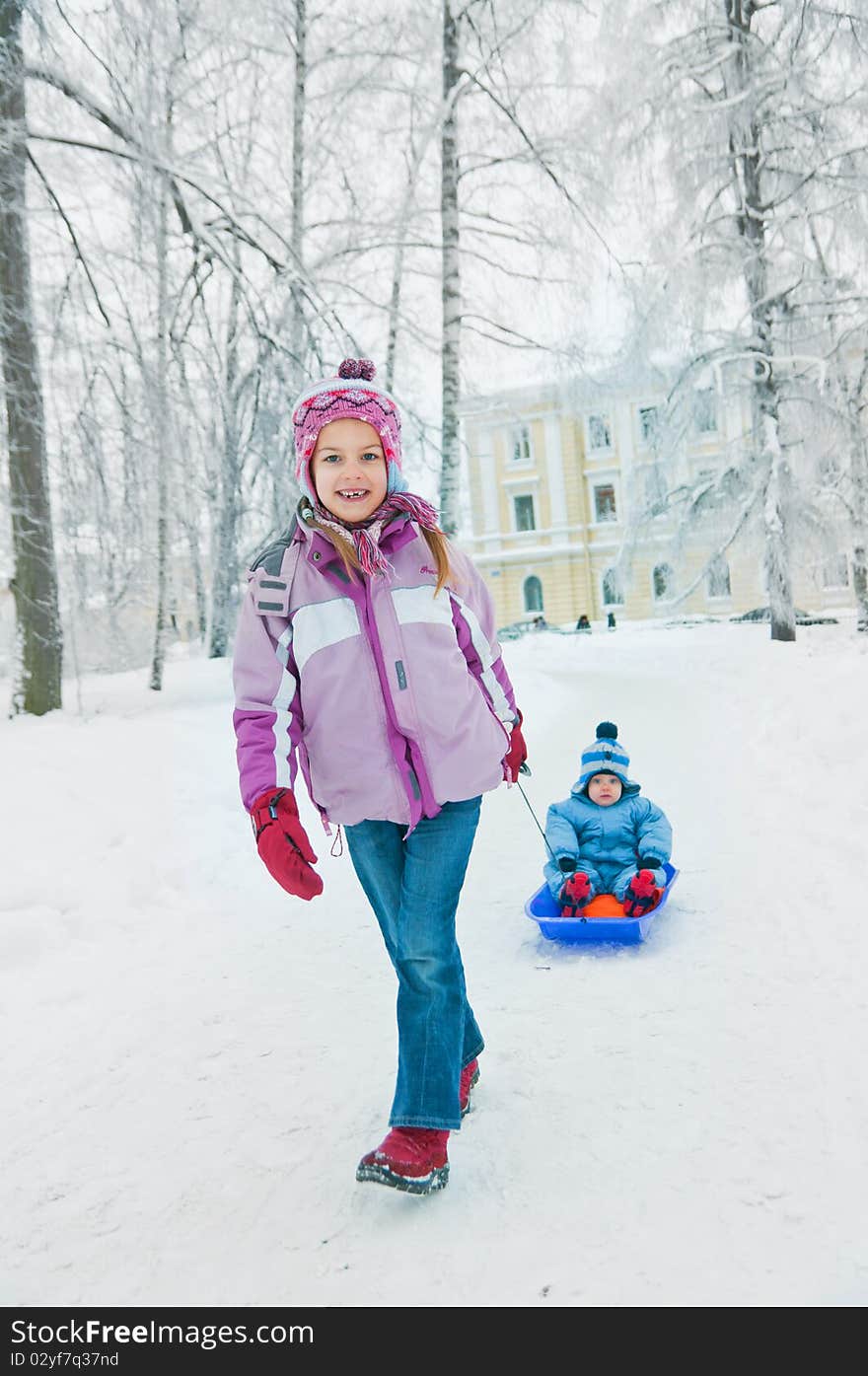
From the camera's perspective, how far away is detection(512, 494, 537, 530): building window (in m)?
38.4

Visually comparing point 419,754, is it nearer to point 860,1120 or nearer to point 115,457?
point 860,1120

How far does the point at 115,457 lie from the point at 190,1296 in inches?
282

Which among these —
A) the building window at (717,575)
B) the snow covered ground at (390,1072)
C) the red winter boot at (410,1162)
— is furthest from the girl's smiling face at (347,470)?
the building window at (717,575)

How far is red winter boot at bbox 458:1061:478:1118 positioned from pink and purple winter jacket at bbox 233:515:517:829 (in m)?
0.86

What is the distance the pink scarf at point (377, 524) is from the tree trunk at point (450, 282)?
26.8 feet

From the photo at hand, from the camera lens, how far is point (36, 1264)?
209cm

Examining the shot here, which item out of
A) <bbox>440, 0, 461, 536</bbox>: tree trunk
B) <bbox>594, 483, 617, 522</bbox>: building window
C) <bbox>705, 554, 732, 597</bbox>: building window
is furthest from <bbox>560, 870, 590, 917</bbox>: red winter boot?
<bbox>594, 483, 617, 522</bbox>: building window

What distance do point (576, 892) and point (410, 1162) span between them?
2046 mm

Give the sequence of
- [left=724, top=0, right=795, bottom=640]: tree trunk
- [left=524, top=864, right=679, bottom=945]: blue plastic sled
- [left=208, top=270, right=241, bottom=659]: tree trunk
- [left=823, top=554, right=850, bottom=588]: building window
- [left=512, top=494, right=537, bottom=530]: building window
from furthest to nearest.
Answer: [left=512, top=494, right=537, bottom=530]: building window
[left=823, top=554, right=850, bottom=588]: building window
[left=724, top=0, right=795, bottom=640]: tree trunk
[left=208, top=270, right=241, bottom=659]: tree trunk
[left=524, top=864, right=679, bottom=945]: blue plastic sled

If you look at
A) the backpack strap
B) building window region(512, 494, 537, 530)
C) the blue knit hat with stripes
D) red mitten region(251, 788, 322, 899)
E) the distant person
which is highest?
building window region(512, 494, 537, 530)

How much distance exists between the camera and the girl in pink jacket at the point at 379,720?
235cm

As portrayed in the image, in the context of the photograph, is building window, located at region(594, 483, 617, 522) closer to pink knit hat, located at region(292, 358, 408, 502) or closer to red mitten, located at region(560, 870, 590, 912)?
red mitten, located at region(560, 870, 590, 912)

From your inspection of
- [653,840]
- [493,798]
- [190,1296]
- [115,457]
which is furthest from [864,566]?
Answer: [190,1296]

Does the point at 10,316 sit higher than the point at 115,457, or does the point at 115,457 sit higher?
the point at 10,316
